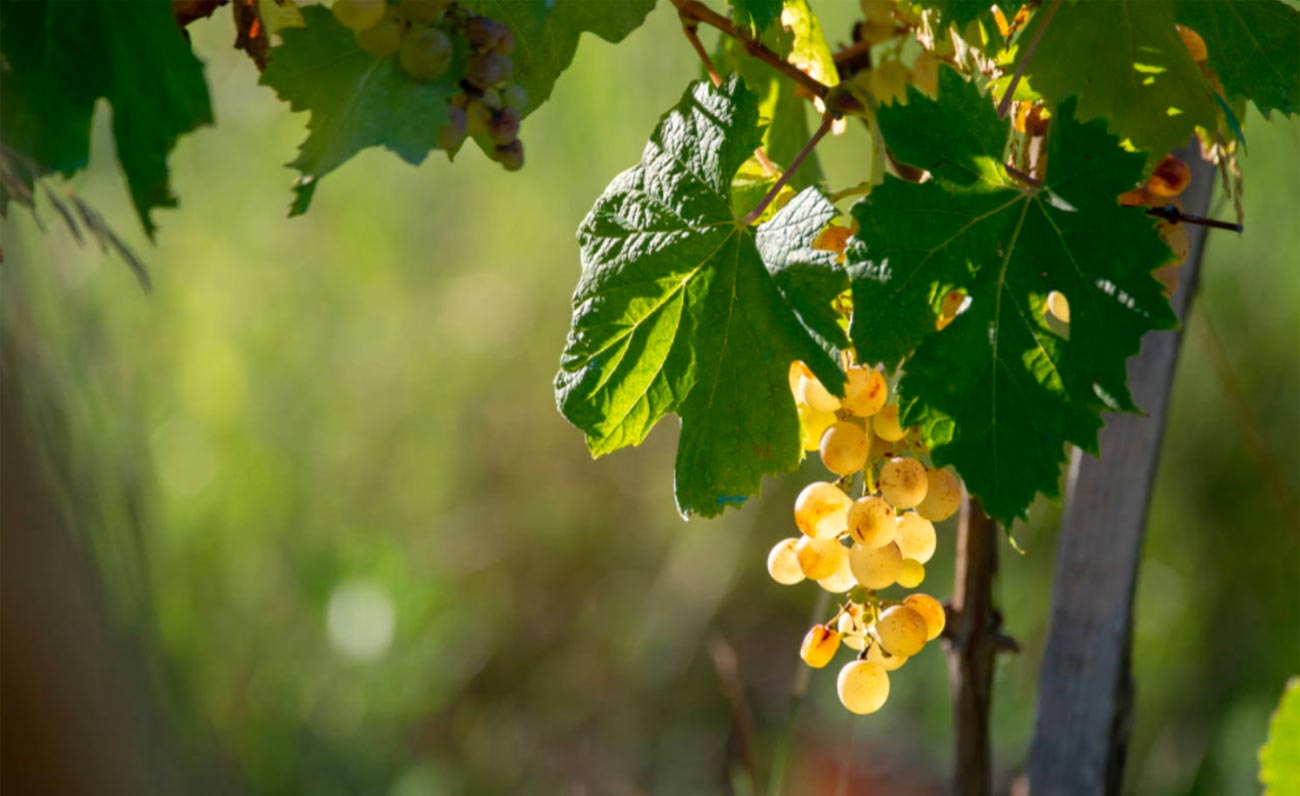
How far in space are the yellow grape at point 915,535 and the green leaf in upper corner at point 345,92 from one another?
25cm

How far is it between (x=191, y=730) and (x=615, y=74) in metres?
1.50

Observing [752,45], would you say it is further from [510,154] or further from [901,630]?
[901,630]

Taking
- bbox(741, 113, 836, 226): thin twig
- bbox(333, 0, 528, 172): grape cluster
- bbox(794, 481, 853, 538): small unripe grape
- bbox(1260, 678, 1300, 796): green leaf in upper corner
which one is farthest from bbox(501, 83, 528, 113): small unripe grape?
bbox(1260, 678, 1300, 796): green leaf in upper corner

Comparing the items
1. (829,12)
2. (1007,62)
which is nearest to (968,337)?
(1007,62)

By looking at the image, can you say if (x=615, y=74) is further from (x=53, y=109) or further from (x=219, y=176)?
(x=53, y=109)

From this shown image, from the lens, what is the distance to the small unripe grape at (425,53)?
449 millimetres

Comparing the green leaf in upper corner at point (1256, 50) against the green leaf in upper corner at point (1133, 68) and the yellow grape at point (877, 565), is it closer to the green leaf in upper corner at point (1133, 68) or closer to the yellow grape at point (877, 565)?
the green leaf in upper corner at point (1133, 68)

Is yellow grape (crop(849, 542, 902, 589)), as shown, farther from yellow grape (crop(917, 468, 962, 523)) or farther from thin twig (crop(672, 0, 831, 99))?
thin twig (crop(672, 0, 831, 99))

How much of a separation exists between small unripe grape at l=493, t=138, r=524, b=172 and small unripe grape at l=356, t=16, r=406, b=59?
55 mm

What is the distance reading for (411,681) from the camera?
6.07ft

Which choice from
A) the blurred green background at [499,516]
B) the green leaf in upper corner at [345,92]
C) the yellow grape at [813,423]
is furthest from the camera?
the blurred green background at [499,516]

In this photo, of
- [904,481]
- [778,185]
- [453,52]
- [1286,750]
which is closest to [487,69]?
[453,52]

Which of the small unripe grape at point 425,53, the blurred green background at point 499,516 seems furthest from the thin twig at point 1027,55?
the blurred green background at point 499,516

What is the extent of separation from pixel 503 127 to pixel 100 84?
0.16m
